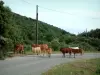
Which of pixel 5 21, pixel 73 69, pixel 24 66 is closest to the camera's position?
pixel 24 66

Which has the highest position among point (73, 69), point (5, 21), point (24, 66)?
point (5, 21)

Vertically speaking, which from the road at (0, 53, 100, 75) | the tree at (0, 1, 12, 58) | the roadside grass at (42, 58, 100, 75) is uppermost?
the tree at (0, 1, 12, 58)

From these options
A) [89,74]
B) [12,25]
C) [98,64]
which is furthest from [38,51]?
[89,74]

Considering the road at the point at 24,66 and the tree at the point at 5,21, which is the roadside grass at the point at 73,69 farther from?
the tree at the point at 5,21

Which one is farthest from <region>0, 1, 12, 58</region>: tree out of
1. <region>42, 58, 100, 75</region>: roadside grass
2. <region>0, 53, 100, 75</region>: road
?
<region>42, 58, 100, 75</region>: roadside grass

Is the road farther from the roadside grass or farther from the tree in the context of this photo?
the tree

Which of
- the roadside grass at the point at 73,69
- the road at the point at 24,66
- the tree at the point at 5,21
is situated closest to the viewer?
the road at the point at 24,66

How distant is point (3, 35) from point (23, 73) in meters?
14.7

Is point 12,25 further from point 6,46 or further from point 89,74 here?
point 89,74

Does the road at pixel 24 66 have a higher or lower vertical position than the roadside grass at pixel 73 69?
higher

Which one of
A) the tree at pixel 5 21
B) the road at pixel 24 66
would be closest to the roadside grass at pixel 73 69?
the road at pixel 24 66

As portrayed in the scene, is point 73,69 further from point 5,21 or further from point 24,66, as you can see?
point 5,21

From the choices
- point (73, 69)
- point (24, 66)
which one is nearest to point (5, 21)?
point (24, 66)

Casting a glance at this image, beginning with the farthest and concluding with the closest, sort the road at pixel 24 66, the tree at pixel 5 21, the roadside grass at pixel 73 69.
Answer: the tree at pixel 5 21 → the roadside grass at pixel 73 69 → the road at pixel 24 66
